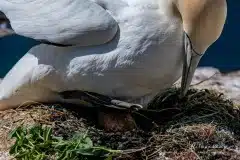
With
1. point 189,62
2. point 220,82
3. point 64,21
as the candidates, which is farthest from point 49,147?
point 220,82

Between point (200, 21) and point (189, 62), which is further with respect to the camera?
point (189, 62)

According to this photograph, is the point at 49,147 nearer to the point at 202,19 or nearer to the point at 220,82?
the point at 202,19

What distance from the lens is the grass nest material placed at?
2.15 metres

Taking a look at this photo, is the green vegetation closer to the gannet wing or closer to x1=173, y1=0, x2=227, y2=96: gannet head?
the gannet wing

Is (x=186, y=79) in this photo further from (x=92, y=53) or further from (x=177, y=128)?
(x=92, y=53)

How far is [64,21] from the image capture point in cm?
221

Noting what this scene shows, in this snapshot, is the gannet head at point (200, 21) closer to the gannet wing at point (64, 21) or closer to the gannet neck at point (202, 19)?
the gannet neck at point (202, 19)

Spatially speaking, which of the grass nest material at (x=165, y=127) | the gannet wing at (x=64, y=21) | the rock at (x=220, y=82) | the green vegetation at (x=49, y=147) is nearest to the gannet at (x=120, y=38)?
the gannet wing at (x=64, y=21)

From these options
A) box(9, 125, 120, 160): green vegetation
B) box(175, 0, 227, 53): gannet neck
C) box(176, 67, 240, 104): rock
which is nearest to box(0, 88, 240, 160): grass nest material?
box(9, 125, 120, 160): green vegetation

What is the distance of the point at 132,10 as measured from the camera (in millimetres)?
2225

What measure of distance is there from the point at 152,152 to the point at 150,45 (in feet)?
1.04

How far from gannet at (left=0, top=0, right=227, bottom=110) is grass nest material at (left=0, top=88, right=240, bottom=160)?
118 millimetres

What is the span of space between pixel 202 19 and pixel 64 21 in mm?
420

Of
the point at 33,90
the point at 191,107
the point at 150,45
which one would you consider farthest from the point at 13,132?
the point at 191,107
